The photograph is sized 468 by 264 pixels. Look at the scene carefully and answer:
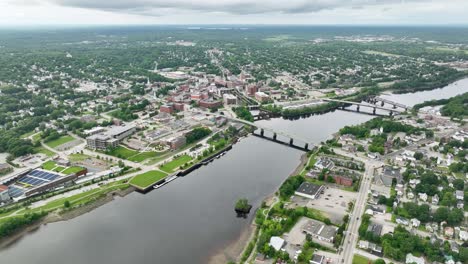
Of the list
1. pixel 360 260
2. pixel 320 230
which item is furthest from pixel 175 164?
pixel 360 260

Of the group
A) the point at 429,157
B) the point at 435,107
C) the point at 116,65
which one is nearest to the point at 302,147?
the point at 429,157

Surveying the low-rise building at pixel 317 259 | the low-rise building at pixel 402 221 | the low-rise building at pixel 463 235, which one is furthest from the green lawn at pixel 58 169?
the low-rise building at pixel 463 235

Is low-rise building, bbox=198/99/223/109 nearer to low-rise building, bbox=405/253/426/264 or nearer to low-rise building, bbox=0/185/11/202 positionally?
low-rise building, bbox=0/185/11/202

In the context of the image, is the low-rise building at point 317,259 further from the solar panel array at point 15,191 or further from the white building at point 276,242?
the solar panel array at point 15,191

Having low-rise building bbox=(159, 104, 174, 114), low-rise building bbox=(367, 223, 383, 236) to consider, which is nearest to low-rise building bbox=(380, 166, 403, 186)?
low-rise building bbox=(367, 223, 383, 236)

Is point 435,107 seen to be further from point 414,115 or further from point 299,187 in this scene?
point 299,187
